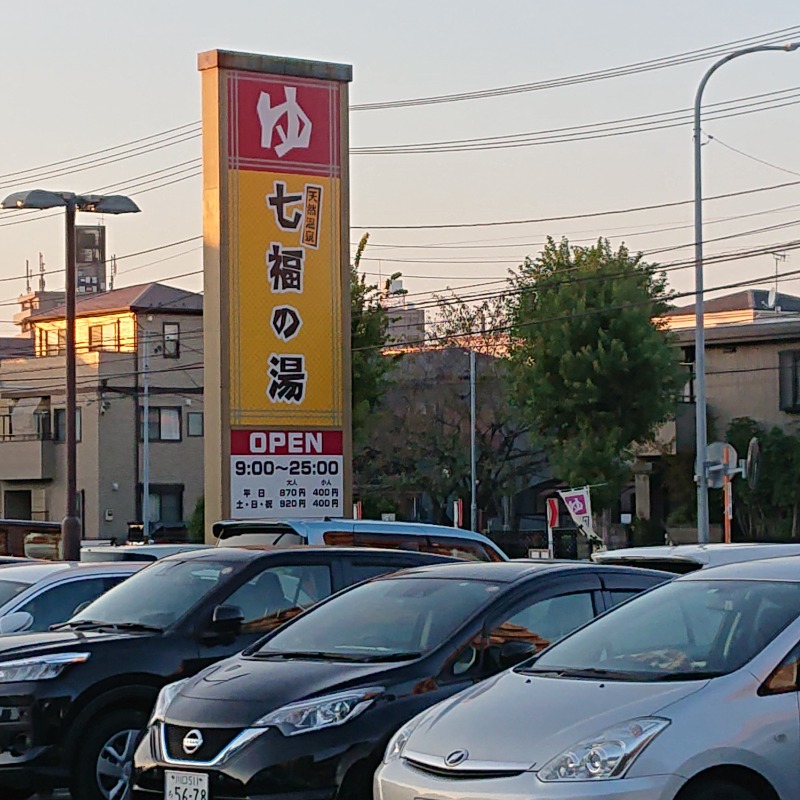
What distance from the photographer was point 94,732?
10070mm

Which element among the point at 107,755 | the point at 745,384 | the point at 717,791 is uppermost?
the point at 745,384

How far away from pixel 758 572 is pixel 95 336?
219 ft

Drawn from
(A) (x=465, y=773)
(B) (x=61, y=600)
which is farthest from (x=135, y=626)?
(A) (x=465, y=773)

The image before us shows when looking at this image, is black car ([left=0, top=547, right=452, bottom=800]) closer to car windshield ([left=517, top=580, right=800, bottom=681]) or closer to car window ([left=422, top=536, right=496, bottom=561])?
car windshield ([left=517, top=580, right=800, bottom=681])

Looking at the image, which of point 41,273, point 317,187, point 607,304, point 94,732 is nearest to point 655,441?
point 607,304

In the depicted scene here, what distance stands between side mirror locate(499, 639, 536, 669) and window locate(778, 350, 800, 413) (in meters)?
40.0

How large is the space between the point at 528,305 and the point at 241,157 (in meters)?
24.9

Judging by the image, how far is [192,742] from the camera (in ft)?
27.7

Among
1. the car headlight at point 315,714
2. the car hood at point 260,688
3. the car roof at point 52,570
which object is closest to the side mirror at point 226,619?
the car hood at point 260,688

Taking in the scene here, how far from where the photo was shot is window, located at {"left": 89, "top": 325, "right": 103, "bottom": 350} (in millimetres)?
72125

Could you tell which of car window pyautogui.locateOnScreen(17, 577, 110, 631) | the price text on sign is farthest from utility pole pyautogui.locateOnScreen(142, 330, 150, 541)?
car window pyautogui.locateOnScreen(17, 577, 110, 631)

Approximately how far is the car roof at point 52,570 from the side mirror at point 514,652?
5.20m

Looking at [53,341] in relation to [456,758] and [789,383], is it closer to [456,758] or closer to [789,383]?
[789,383]

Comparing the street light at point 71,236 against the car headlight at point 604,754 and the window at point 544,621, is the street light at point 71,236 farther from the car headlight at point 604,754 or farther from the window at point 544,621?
the car headlight at point 604,754
